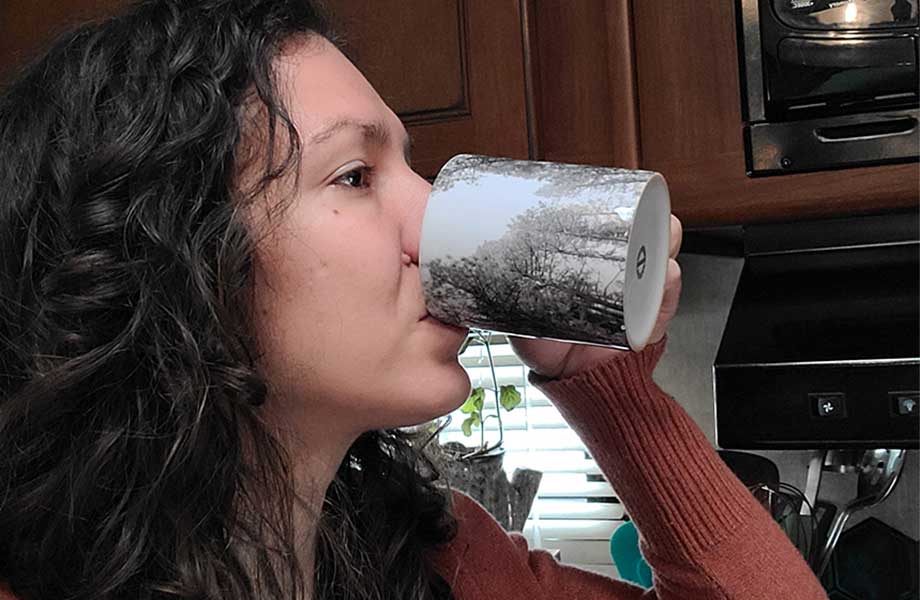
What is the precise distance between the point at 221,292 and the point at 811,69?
30.4 inches

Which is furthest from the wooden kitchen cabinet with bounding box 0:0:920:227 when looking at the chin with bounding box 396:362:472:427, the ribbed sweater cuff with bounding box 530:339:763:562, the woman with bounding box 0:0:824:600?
the chin with bounding box 396:362:472:427

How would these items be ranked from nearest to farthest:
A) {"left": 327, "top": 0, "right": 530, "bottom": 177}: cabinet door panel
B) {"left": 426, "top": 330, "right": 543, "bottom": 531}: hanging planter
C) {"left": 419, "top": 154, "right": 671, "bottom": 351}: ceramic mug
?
1. {"left": 419, "top": 154, "right": 671, "bottom": 351}: ceramic mug
2. {"left": 327, "top": 0, "right": 530, "bottom": 177}: cabinet door panel
3. {"left": 426, "top": 330, "right": 543, "bottom": 531}: hanging planter

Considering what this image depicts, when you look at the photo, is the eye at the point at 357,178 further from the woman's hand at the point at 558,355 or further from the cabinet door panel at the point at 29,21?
the cabinet door panel at the point at 29,21

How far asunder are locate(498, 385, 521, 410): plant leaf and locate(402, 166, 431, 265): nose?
101 centimetres

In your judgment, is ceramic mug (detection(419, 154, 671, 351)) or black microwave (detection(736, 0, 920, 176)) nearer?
ceramic mug (detection(419, 154, 671, 351))

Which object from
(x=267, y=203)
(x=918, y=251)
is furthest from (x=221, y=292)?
(x=918, y=251)

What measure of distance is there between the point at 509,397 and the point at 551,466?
0.13m

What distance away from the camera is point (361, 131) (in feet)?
2.63

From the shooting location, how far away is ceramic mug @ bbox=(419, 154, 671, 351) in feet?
2.31

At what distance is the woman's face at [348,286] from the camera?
2.52 ft

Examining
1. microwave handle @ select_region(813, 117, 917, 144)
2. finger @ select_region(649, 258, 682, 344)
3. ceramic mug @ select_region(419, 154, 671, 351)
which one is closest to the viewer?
ceramic mug @ select_region(419, 154, 671, 351)

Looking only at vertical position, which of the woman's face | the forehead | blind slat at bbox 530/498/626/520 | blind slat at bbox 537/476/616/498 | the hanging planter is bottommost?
blind slat at bbox 530/498/626/520

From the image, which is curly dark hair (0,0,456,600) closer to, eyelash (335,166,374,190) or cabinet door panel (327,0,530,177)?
eyelash (335,166,374,190)

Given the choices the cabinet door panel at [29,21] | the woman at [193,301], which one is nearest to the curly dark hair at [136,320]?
the woman at [193,301]
